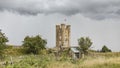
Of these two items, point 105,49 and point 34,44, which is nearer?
point 34,44

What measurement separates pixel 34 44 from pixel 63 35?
97.5 feet

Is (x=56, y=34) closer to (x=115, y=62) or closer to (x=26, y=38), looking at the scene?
(x=26, y=38)

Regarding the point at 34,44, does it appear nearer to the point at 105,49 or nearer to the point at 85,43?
the point at 85,43

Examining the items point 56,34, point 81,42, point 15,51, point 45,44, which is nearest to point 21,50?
point 15,51

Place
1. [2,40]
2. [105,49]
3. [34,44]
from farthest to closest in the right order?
[105,49] → [34,44] → [2,40]

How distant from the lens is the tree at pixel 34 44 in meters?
74.2

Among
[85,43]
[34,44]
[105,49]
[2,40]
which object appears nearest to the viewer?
[2,40]

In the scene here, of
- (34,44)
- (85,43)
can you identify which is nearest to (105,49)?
(85,43)

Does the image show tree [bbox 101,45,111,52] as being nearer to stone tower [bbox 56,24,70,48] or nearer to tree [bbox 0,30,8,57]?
stone tower [bbox 56,24,70,48]

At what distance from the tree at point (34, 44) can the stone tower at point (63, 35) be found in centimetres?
2301

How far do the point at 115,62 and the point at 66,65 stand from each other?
3580mm

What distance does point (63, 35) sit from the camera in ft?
338

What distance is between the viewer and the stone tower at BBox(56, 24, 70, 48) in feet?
331

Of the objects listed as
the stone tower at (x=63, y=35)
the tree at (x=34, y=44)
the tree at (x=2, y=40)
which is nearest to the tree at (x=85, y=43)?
the stone tower at (x=63, y=35)
